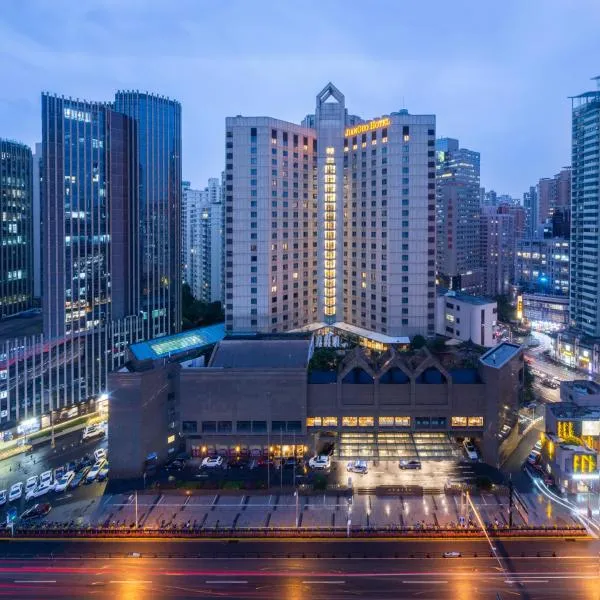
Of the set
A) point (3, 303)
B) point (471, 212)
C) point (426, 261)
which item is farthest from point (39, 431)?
point (471, 212)

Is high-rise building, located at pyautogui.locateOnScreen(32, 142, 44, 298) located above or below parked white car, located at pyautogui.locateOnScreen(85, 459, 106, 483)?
above

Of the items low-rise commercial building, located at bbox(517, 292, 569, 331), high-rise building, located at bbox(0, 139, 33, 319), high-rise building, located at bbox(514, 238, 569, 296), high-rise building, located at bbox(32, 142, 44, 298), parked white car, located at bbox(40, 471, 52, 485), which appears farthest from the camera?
high-rise building, located at bbox(514, 238, 569, 296)

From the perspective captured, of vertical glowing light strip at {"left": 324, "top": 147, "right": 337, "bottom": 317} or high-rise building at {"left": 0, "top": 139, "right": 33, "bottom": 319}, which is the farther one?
high-rise building at {"left": 0, "top": 139, "right": 33, "bottom": 319}

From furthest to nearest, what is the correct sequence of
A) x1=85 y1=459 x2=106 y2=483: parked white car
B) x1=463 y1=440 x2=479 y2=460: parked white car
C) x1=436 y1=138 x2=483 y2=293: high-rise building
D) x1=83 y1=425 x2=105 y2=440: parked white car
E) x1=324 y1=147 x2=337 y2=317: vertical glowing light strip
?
1. x1=436 y1=138 x2=483 y2=293: high-rise building
2. x1=324 y1=147 x2=337 y2=317: vertical glowing light strip
3. x1=83 y1=425 x2=105 y2=440: parked white car
4. x1=463 y1=440 x2=479 y2=460: parked white car
5. x1=85 y1=459 x2=106 y2=483: parked white car

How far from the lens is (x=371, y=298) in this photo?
106375 mm

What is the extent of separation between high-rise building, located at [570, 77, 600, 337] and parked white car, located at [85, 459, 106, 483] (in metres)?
89.0

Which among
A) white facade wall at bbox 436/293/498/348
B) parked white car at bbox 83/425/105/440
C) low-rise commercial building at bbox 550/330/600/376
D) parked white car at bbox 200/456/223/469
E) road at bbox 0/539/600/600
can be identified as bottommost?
road at bbox 0/539/600/600

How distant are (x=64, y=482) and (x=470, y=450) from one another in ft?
150

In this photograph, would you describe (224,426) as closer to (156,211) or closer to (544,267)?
(156,211)

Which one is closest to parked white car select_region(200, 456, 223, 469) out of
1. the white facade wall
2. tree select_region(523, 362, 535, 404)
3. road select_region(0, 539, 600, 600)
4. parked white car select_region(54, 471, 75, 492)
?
parked white car select_region(54, 471, 75, 492)

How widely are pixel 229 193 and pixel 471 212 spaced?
114 meters

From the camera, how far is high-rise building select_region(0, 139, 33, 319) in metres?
116

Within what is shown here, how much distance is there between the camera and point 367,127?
345 ft

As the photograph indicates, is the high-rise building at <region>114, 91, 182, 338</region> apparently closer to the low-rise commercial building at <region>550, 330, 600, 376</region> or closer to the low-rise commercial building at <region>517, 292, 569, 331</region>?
the low-rise commercial building at <region>550, 330, 600, 376</region>
